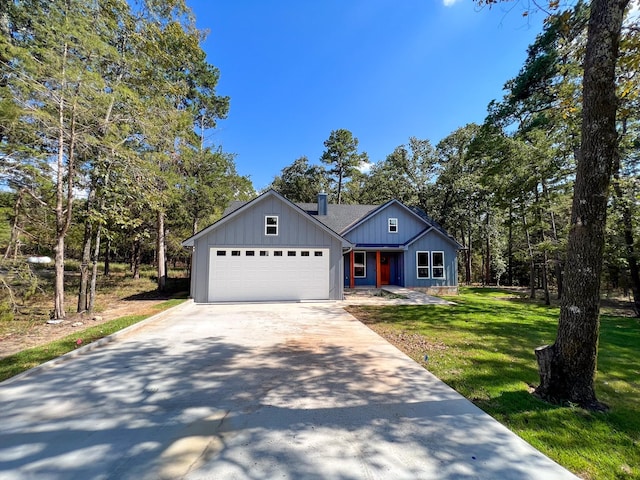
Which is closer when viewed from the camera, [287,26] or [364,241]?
[287,26]

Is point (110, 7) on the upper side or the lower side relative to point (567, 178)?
upper

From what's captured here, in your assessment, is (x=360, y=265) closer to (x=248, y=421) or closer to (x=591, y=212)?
(x=591, y=212)

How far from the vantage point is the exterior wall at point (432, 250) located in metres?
16.8

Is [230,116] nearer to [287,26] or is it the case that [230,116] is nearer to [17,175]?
[287,26]

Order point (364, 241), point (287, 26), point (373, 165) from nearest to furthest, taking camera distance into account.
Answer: point (287, 26), point (364, 241), point (373, 165)

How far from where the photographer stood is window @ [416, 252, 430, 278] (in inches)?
667

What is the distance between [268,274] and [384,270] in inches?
335

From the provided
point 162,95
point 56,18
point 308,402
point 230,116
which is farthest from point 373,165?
point 308,402

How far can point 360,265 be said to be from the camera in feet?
56.3

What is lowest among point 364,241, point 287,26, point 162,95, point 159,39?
point 364,241

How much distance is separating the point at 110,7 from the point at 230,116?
12.2 m

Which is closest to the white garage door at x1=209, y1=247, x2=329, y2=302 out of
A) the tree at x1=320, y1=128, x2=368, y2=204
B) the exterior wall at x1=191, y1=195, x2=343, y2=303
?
the exterior wall at x1=191, y1=195, x2=343, y2=303

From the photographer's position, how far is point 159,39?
33.7ft

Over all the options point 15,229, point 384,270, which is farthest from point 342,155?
point 15,229
